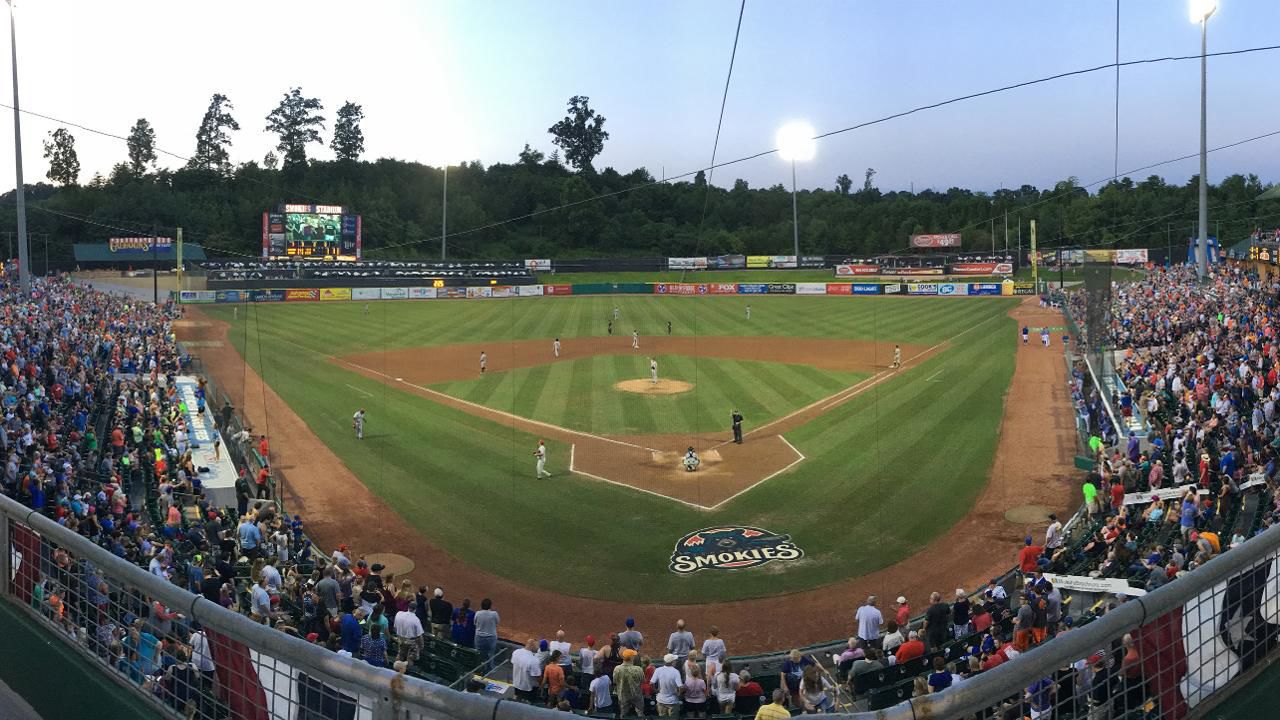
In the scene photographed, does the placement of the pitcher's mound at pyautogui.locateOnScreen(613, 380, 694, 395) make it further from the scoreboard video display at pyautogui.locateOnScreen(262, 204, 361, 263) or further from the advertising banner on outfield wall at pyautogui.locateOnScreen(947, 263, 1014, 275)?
the advertising banner on outfield wall at pyautogui.locateOnScreen(947, 263, 1014, 275)

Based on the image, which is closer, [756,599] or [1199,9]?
[756,599]

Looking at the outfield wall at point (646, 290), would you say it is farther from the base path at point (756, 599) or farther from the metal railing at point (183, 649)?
the metal railing at point (183, 649)

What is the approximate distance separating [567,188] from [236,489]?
285ft

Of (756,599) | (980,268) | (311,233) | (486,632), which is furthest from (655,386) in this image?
(980,268)

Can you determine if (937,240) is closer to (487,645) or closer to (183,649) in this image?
(487,645)

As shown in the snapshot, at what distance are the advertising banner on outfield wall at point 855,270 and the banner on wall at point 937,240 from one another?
32.2 feet

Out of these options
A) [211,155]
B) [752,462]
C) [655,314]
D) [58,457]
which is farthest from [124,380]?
[211,155]

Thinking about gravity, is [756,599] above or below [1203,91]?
below

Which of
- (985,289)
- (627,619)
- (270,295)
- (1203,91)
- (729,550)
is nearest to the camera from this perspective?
(627,619)

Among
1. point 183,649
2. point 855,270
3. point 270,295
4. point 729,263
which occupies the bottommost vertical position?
point 183,649

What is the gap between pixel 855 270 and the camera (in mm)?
94312

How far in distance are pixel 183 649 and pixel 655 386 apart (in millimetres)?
35272

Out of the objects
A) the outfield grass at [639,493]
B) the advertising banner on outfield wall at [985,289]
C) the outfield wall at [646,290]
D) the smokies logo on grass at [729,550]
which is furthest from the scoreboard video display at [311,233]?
the smokies logo on grass at [729,550]

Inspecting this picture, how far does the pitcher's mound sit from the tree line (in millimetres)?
45004
